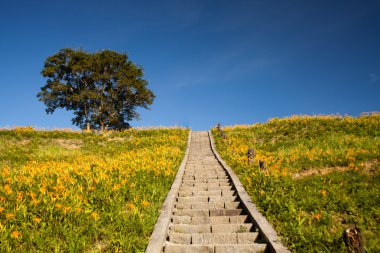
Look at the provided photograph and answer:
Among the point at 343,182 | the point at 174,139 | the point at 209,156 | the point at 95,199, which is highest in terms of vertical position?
the point at 174,139

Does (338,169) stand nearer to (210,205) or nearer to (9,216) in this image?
(210,205)

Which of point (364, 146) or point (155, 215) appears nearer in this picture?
point (155, 215)

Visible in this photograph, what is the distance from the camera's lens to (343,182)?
951 cm

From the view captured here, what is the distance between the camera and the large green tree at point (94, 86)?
37.4 m

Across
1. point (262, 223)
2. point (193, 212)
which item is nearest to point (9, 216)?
point (193, 212)

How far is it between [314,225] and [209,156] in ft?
39.4

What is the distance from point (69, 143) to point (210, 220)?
2096 cm

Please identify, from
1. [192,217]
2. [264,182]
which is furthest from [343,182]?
[192,217]

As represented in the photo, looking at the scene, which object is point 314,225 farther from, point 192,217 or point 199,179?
point 199,179

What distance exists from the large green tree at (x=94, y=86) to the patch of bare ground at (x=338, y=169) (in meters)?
29.6

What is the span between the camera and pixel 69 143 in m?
25.6

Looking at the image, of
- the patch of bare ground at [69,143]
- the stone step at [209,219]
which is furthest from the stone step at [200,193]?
the patch of bare ground at [69,143]

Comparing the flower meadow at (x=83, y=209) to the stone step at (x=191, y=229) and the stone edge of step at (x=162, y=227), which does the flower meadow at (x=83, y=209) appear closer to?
the stone edge of step at (x=162, y=227)

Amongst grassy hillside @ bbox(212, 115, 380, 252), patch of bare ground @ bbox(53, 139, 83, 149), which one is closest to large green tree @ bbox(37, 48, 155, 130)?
patch of bare ground @ bbox(53, 139, 83, 149)
